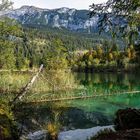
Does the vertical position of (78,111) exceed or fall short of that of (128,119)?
it falls short

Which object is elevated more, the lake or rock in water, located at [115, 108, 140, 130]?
rock in water, located at [115, 108, 140, 130]

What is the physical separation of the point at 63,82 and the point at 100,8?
36089 mm

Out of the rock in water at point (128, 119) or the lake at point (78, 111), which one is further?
the lake at point (78, 111)

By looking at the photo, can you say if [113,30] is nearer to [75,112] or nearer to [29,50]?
[75,112]

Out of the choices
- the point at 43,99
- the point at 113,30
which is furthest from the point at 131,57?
the point at 113,30

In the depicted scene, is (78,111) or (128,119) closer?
(128,119)

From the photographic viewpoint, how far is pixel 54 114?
31.8 meters

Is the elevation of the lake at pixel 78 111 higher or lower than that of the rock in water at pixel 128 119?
lower

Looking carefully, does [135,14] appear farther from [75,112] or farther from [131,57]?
[131,57]

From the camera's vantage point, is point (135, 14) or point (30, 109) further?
point (30, 109)

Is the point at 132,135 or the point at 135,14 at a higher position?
the point at 135,14

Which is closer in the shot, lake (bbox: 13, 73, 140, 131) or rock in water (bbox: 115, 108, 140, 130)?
rock in water (bbox: 115, 108, 140, 130)

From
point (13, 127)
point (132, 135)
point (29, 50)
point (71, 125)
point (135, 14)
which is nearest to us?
point (132, 135)

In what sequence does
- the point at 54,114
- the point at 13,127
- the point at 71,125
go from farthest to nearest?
the point at 54,114, the point at 71,125, the point at 13,127
